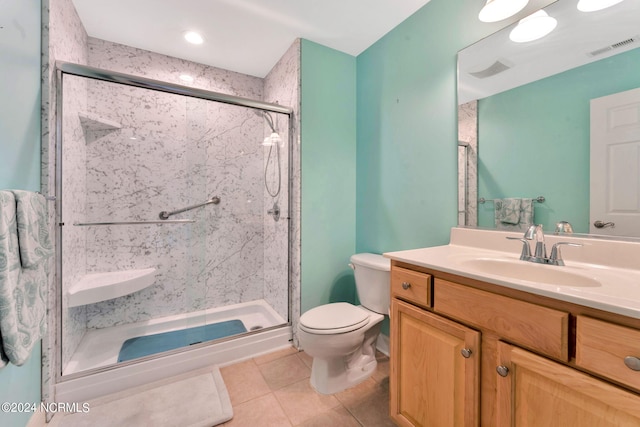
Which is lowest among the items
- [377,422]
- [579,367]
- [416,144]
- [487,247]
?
[377,422]

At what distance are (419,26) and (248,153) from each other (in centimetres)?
165

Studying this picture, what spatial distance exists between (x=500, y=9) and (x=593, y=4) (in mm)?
328

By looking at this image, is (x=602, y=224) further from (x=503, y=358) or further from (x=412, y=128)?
(x=412, y=128)

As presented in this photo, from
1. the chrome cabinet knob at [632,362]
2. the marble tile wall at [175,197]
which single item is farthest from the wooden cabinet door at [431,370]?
the marble tile wall at [175,197]

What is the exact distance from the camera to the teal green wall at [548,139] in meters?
1.04

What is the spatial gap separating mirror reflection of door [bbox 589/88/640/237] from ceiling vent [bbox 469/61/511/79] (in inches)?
17.2

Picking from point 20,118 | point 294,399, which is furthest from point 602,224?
point 20,118

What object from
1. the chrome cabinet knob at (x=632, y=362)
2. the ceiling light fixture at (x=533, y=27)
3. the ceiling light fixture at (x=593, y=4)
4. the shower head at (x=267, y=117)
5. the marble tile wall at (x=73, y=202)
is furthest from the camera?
the shower head at (x=267, y=117)

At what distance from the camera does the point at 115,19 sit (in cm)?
180

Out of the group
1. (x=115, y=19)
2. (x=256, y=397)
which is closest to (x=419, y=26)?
(x=115, y=19)

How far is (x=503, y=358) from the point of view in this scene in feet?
2.56

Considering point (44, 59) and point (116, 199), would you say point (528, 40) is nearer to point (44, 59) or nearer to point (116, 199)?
point (44, 59)

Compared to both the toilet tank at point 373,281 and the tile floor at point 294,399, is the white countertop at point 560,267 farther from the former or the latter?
the tile floor at point 294,399

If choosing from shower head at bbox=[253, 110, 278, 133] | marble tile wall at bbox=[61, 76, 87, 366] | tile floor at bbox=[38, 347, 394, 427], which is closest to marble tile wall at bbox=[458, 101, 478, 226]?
tile floor at bbox=[38, 347, 394, 427]
